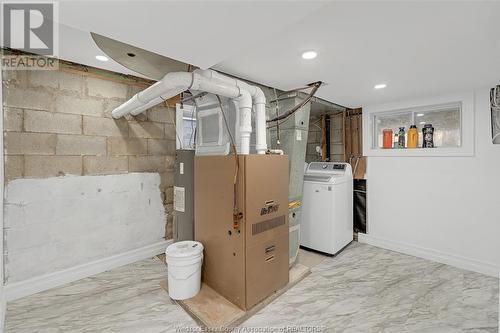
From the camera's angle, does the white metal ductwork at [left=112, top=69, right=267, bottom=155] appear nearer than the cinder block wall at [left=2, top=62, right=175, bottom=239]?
Yes

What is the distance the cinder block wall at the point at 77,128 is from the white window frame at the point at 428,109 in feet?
9.89

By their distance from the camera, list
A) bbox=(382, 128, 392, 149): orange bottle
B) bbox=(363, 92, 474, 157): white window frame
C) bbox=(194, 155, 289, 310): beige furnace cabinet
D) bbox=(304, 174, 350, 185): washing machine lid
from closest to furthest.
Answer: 1. bbox=(194, 155, 289, 310): beige furnace cabinet
2. bbox=(363, 92, 474, 157): white window frame
3. bbox=(304, 174, 350, 185): washing machine lid
4. bbox=(382, 128, 392, 149): orange bottle

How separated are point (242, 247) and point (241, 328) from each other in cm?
61

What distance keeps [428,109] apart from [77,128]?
437 cm

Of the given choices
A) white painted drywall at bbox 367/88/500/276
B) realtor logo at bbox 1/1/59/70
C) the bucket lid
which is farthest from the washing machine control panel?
realtor logo at bbox 1/1/59/70

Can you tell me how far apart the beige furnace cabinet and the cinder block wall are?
1.06 metres

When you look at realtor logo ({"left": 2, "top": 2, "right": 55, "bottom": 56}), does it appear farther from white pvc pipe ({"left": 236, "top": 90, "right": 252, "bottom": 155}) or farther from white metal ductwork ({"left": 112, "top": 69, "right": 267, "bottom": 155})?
white pvc pipe ({"left": 236, "top": 90, "right": 252, "bottom": 155})

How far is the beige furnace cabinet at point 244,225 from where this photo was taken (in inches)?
77.0

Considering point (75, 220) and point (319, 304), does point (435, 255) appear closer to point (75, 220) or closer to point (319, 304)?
point (319, 304)

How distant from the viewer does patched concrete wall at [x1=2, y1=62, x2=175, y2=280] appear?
2.17 meters

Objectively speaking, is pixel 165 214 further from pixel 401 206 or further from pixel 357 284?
pixel 401 206

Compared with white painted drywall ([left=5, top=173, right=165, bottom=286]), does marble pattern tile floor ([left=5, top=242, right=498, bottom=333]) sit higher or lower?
lower

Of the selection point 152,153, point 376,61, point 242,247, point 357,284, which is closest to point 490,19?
point 376,61

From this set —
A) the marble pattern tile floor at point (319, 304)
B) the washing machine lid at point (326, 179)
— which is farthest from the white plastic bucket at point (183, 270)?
the washing machine lid at point (326, 179)
